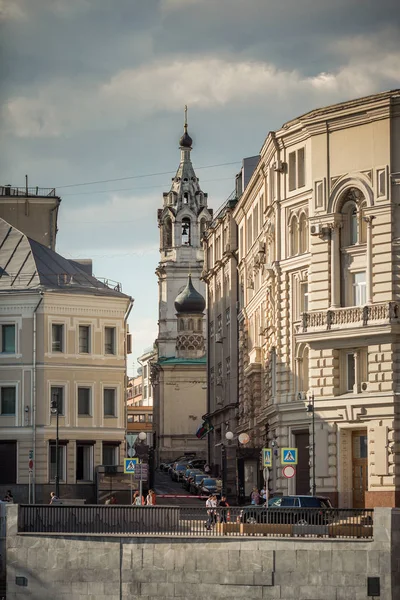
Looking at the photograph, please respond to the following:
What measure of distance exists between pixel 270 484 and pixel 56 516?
27077 mm

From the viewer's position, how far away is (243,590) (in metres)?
55.8

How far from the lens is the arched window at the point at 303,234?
262 ft

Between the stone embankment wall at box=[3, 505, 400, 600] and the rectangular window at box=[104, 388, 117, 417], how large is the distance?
34.8 metres

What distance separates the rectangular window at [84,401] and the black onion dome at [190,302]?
94.3 m

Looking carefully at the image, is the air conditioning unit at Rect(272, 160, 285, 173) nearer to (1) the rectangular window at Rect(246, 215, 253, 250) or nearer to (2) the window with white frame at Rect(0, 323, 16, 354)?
(1) the rectangular window at Rect(246, 215, 253, 250)

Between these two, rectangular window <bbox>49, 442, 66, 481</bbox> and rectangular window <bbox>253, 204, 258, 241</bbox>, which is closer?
rectangular window <bbox>49, 442, 66, 481</bbox>

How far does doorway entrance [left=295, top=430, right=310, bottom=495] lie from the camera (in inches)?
3086

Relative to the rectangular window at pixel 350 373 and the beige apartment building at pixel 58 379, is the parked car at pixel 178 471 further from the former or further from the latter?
the rectangular window at pixel 350 373

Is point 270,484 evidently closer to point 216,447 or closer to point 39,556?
point 39,556

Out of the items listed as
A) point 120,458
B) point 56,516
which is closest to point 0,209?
point 120,458

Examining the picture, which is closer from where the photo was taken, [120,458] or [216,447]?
[120,458]

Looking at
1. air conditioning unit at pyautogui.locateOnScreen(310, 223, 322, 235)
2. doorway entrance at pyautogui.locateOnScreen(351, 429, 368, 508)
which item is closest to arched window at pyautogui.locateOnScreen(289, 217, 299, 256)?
air conditioning unit at pyautogui.locateOnScreen(310, 223, 322, 235)

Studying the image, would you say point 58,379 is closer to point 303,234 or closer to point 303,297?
point 303,297

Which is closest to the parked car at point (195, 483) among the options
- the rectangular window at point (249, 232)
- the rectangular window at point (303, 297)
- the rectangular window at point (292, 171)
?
the rectangular window at point (249, 232)
